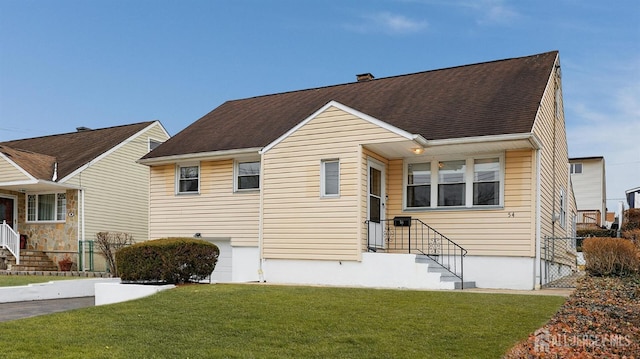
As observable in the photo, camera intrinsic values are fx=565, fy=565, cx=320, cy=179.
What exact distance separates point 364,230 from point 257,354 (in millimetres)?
7657

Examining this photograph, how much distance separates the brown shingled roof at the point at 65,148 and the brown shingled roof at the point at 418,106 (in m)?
6.29

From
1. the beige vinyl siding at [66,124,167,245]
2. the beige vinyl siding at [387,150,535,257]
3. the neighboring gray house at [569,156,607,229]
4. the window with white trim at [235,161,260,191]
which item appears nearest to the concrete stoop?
the beige vinyl siding at [66,124,167,245]

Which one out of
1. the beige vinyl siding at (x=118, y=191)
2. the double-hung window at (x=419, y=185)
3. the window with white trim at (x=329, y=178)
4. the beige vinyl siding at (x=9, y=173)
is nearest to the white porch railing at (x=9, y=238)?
the beige vinyl siding at (x=9, y=173)

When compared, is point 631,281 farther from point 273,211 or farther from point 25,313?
point 25,313

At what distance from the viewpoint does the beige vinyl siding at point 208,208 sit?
1694 centimetres

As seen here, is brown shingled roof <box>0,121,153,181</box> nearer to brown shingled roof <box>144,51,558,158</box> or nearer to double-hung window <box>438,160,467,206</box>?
brown shingled roof <box>144,51,558,158</box>

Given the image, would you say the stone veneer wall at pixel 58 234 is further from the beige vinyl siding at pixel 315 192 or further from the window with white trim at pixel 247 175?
the beige vinyl siding at pixel 315 192

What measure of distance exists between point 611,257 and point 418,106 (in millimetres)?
6360

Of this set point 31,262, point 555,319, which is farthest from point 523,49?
point 31,262

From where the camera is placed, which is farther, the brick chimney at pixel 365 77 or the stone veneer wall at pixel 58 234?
the stone veneer wall at pixel 58 234

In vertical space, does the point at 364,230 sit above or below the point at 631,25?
below

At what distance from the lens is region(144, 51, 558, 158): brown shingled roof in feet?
45.9

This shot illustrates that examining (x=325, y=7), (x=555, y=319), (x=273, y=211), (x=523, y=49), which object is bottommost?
(x=555, y=319)

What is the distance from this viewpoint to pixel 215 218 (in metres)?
17.5
